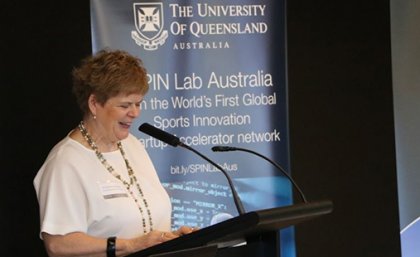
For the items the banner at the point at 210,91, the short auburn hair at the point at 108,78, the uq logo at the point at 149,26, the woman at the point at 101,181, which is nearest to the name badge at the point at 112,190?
the woman at the point at 101,181

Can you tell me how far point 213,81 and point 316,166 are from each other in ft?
3.43

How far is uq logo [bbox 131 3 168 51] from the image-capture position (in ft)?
13.5

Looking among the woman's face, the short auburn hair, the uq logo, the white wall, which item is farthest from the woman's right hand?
the white wall

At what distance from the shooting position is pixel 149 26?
4.15 metres

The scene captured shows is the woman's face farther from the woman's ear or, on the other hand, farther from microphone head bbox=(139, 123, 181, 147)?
microphone head bbox=(139, 123, 181, 147)

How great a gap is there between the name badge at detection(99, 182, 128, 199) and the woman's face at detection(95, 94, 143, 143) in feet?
0.56

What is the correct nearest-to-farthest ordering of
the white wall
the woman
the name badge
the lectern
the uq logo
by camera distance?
1. the lectern
2. the woman
3. the name badge
4. the uq logo
5. the white wall

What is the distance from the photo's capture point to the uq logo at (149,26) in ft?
13.5

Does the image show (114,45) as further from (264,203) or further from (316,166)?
(316,166)

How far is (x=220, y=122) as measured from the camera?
4.29m

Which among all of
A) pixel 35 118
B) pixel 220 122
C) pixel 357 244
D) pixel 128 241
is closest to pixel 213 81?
pixel 220 122

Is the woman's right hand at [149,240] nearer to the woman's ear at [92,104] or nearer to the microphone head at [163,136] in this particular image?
the microphone head at [163,136]

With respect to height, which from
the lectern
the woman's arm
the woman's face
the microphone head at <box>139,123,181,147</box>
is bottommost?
the woman's arm

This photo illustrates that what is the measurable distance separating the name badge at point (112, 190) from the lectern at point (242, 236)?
572 mm
